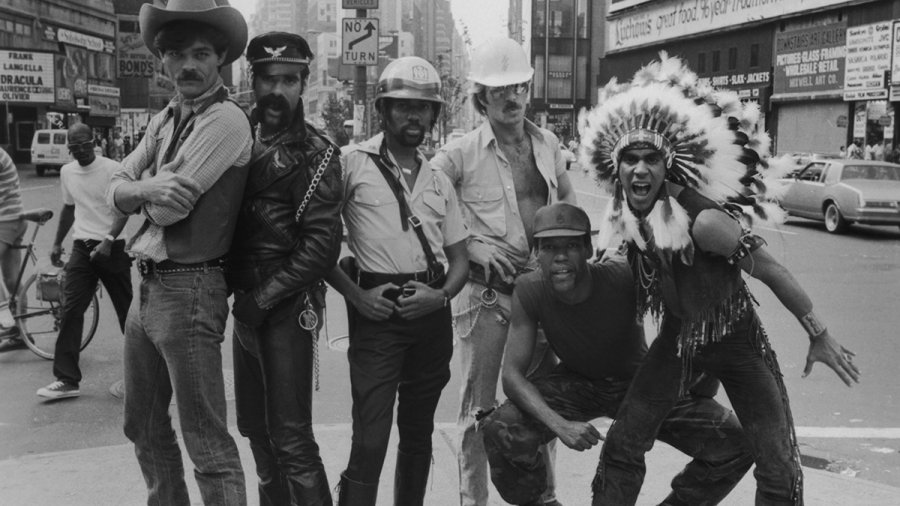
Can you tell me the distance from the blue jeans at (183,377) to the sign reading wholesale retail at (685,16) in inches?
1717

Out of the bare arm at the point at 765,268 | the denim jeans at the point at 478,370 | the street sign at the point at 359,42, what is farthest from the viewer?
the street sign at the point at 359,42

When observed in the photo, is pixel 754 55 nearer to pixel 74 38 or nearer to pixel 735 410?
pixel 74 38

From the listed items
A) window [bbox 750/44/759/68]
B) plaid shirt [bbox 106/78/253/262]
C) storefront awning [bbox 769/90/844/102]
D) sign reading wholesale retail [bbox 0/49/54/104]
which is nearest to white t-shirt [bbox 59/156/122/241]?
plaid shirt [bbox 106/78/253/262]

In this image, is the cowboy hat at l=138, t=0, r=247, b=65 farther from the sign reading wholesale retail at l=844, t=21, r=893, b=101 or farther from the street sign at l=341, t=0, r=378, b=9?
the sign reading wholesale retail at l=844, t=21, r=893, b=101

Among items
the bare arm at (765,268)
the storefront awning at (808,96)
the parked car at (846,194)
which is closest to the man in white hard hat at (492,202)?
the bare arm at (765,268)

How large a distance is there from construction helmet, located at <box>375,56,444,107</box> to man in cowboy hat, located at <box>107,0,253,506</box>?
622 mm

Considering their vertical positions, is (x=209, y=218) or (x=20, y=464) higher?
(x=209, y=218)

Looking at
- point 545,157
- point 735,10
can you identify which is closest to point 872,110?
point 735,10

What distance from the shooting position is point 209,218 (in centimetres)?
350

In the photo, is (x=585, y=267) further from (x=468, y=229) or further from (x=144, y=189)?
(x=144, y=189)

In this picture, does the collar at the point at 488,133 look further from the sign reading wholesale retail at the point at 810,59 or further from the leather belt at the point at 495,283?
the sign reading wholesale retail at the point at 810,59

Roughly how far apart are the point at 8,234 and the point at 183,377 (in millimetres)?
5170

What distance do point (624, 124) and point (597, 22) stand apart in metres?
108

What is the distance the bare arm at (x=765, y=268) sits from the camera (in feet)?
11.1
